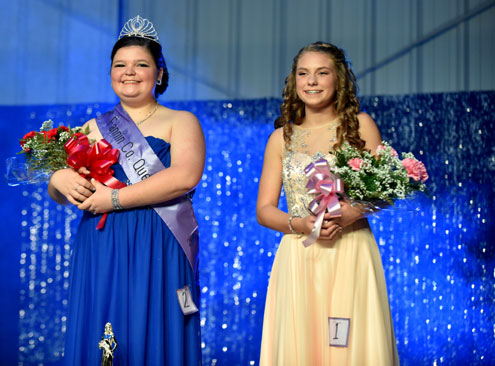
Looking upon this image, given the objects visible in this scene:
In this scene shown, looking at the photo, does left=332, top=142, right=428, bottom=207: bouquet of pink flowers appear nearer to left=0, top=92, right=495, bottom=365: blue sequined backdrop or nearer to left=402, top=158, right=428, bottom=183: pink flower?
left=402, top=158, right=428, bottom=183: pink flower

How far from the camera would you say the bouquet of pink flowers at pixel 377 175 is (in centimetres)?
211

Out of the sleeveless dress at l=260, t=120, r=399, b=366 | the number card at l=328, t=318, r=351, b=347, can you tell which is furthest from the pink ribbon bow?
the number card at l=328, t=318, r=351, b=347

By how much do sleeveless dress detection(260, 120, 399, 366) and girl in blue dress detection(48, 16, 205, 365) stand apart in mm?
304

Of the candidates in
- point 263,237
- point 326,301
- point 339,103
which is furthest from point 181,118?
point 263,237

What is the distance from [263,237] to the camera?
445 centimetres

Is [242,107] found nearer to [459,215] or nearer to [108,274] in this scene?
[459,215]

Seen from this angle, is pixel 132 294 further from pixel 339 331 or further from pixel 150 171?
pixel 339 331

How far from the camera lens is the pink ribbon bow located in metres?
2.12

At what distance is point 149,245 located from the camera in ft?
7.66

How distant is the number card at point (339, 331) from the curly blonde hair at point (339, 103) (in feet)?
1.85

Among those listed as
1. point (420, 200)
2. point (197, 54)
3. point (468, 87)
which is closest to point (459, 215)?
point (468, 87)

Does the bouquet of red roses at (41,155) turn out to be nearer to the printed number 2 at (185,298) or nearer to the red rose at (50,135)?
the red rose at (50,135)

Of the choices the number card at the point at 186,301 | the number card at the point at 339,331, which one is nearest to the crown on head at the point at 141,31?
the number card at the point at 186,301

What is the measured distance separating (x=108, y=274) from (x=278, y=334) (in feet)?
1.93
